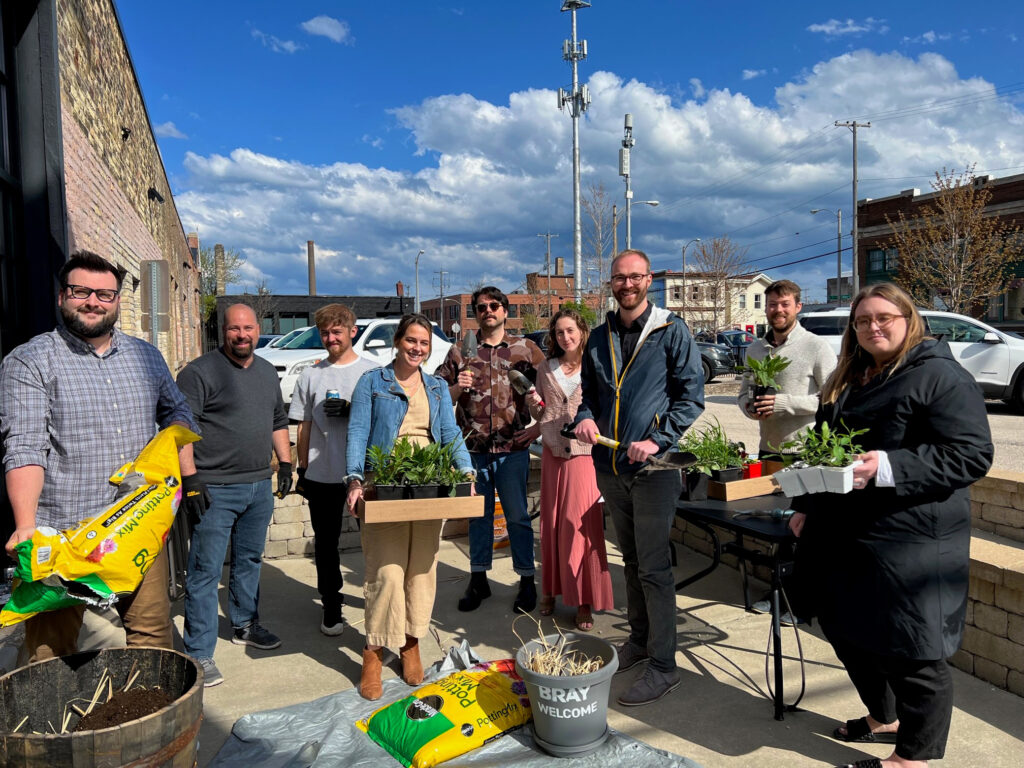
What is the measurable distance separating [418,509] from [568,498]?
4.19 ft

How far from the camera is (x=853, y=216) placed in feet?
93.2

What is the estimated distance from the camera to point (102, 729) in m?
1.83

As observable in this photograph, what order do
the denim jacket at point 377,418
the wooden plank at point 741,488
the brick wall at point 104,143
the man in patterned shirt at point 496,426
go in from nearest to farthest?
the denim jacket at point 377,418, the wooden plank at point 741,488, the man in patterned shirt at point 496,426, the brick wall at point 104,143

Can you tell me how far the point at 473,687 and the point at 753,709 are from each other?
138cm

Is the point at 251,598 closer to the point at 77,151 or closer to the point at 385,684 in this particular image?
the point at 385,684

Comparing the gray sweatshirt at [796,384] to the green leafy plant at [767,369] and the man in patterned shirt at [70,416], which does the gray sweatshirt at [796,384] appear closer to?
the green leafy plant at [767,369]

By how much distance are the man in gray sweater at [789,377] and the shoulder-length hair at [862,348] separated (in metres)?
1.14

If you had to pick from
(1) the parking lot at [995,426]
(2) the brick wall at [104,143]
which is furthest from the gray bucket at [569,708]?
(2) the brick wall at [104,143]

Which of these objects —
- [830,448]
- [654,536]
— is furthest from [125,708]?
[830,448]

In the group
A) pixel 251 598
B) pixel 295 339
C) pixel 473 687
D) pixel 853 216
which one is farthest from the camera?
pixel 853 216

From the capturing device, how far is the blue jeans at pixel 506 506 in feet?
14.7

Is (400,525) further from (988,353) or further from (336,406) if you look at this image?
(988,353)

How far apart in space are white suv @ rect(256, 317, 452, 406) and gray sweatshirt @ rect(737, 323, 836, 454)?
7415 millimetres

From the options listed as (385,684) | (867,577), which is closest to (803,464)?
(867,577)
